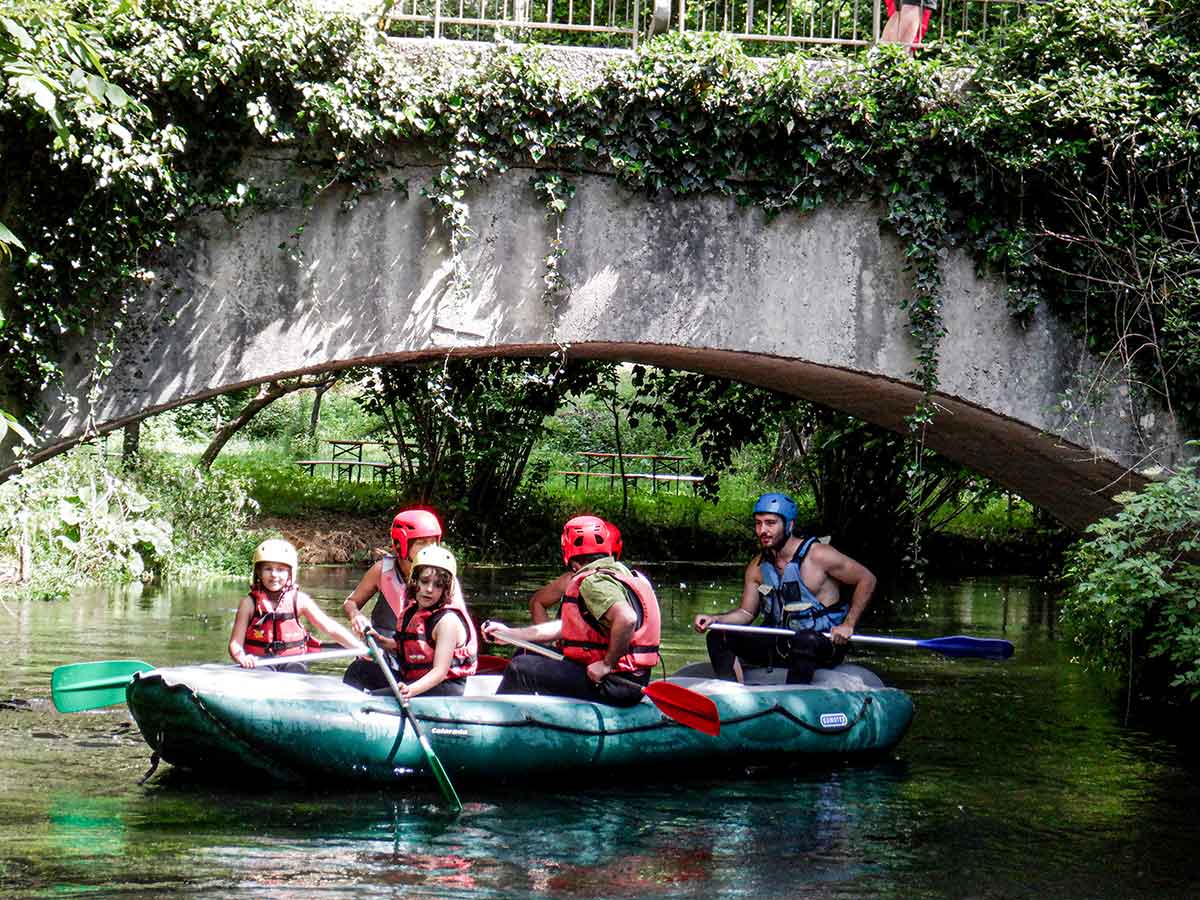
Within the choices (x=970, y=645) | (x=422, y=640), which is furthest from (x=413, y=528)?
(x=970, y=645)

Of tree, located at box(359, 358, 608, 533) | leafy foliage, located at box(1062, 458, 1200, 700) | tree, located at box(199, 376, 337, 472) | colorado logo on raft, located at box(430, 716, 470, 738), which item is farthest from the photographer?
tree, located at box(359, 358, 608, 533)

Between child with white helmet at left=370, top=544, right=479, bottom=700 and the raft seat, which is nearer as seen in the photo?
child with white helmet at left=370, top=544, right=479, bottom=700

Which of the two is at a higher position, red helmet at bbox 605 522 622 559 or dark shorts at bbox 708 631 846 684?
red helmet at bbox 605 522 622 559

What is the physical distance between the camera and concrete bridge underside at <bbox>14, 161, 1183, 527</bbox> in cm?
830

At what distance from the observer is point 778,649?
8.48 meters

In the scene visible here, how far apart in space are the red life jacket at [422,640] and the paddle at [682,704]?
365 mm

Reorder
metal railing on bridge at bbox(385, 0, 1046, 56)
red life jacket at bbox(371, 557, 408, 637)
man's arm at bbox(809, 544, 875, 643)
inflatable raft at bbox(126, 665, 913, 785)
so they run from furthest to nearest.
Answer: metal railing on bridge at bbox(385, 0, 1046, 56) → man's arm at bbox(809, 544, 875, 643) → red life jacket at bbox(371, 557, 408, 637) → inflatable raft at bbox(126, 665, 913, 785)

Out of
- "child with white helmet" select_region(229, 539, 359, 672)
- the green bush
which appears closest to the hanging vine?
"child with white helmet" select_region(229, 539, 359, 672)

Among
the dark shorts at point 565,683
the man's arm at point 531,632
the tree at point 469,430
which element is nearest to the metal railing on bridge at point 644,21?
the man's arm at point 531,632

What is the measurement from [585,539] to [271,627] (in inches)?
68.3

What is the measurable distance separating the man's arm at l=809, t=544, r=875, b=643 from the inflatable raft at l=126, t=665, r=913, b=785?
0.55 m

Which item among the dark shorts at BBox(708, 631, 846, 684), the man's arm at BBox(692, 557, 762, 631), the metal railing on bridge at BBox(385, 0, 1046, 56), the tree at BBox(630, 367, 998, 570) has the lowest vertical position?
the dark shorts at BBox(708, 631, 846, 684)

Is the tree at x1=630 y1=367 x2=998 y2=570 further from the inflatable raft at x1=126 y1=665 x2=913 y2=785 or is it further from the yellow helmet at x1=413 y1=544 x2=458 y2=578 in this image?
the yellow helmet at x1=413 y1=544 x2=458 y2=578

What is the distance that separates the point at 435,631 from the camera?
702cm
